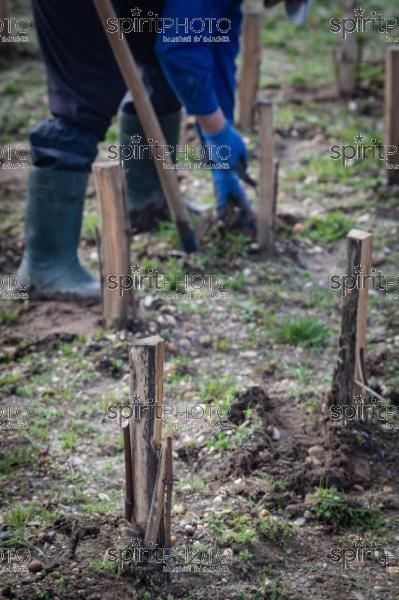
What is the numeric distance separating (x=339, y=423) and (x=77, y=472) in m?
1.04

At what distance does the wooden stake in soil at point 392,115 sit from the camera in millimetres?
5586

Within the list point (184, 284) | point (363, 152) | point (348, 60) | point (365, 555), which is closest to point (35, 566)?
point (365, 555)

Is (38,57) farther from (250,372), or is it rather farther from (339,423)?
(339,423)

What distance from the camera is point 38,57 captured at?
8.38 meters

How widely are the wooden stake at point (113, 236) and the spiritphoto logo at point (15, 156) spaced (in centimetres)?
223

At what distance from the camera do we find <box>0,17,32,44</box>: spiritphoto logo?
7.93m

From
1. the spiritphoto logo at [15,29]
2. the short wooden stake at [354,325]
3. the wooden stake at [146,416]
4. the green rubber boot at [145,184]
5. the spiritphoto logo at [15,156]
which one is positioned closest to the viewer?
the wooden stake at [146,416]

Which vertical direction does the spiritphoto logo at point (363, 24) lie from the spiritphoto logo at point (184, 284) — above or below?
above

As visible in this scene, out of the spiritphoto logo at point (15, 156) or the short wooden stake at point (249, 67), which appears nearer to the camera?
the spiritphoto logo at point (15, 156)

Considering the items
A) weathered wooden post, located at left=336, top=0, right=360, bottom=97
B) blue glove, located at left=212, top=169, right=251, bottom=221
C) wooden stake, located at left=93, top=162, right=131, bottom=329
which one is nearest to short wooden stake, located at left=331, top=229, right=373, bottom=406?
wooden stake, located at left=93, top=162, right=131, bottom=329

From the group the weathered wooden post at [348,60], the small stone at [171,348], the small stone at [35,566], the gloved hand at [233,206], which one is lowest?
the small stone at [35,566]

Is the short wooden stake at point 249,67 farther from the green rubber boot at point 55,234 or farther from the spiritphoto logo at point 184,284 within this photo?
the green rubber boot at point 55,234

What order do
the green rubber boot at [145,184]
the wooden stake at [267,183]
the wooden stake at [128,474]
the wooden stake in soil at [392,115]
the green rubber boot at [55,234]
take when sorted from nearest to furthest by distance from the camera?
1. the wooden stake at [128,474]
2. the green rubber boot at [55,234]
3. the wooden stake at [267,183]
4. the green rubber boot at [145,184]
5. the wooden stake in soil at [392,115]

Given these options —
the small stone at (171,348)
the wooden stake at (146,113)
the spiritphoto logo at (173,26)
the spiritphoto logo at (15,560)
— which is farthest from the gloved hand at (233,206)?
the spiritphoto logo at (15,560)
